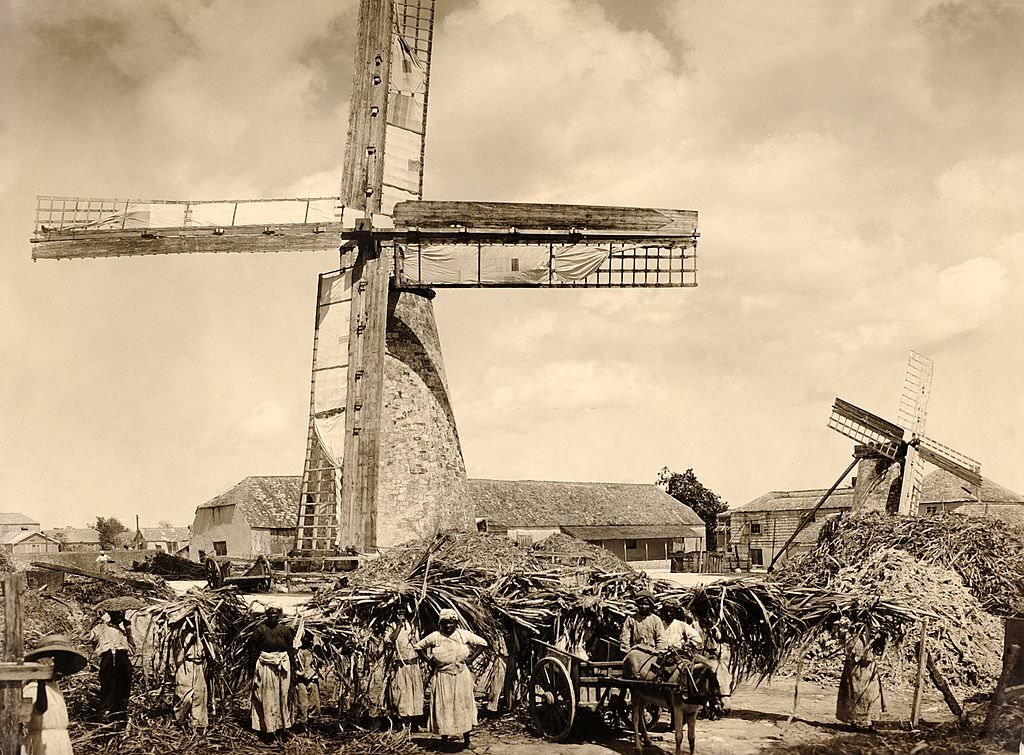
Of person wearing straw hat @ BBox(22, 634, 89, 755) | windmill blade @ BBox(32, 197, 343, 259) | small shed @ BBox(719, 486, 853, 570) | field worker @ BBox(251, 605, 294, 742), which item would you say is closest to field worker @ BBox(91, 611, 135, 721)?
field worker @ BBox(251, 605, 294, 742)

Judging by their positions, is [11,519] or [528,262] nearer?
[528,262]

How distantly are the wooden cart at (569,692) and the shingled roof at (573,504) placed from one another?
28986 mm

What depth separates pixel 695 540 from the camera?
48938 millimetres

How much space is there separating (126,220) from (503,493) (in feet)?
84.4

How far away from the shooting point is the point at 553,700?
9617 mm

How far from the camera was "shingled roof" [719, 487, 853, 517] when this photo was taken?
4472 cm

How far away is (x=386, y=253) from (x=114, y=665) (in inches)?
444

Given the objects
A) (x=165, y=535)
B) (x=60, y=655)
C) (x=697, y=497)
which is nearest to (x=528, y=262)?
(x=60, y=655)

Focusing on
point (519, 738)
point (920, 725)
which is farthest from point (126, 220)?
Result: point (920, 725)

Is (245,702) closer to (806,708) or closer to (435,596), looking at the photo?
(435,596)

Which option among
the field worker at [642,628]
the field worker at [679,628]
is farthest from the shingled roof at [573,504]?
the field worker at [679,628]

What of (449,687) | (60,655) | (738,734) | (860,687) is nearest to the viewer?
(60,655)

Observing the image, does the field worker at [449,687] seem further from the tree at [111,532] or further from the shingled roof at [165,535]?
the shingled roof at [165,535]

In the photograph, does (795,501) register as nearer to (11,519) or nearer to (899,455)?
(899,455)
